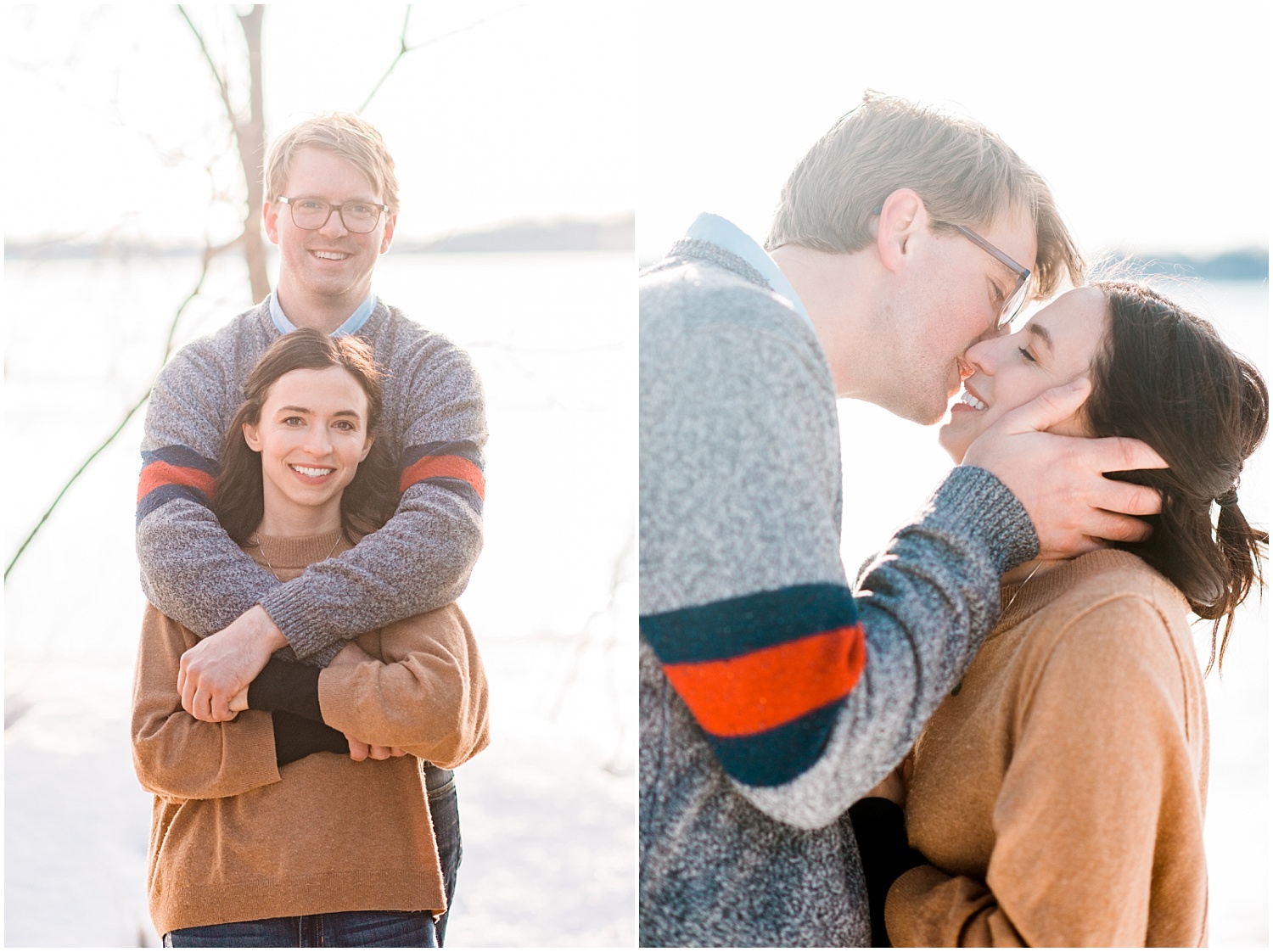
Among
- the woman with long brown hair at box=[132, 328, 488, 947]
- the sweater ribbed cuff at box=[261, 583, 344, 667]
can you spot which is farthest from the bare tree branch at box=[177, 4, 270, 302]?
the sweater ribbed cuff at box=[261, 583, 344, 667]

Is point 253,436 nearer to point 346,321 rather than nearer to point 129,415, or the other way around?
point 346,321

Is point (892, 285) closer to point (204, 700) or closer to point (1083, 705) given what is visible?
point (1083, 705)

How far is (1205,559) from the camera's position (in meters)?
1.55

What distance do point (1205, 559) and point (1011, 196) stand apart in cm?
64

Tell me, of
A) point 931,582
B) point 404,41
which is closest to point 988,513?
point 931,582

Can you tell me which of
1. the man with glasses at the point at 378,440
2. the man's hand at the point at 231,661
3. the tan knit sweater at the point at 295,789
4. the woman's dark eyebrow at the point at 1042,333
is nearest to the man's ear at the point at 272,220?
the man with glasses at the point at 378,440

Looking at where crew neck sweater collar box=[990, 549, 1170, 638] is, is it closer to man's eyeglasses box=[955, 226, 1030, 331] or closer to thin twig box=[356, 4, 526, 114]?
man's eyeglasses box=[955, 226, 1030, 331]

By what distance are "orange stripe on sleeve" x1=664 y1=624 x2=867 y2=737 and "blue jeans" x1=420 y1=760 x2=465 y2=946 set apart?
68cm

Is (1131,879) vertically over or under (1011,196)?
under

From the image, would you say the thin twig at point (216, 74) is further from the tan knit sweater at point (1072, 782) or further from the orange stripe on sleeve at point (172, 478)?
the tan knit sweater at point (1072, 782)

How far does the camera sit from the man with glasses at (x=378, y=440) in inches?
63.7

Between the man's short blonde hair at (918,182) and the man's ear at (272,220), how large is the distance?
0.84 meters

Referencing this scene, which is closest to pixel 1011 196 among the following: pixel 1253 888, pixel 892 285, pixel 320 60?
pixel 892 285

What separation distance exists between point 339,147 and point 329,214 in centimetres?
11
